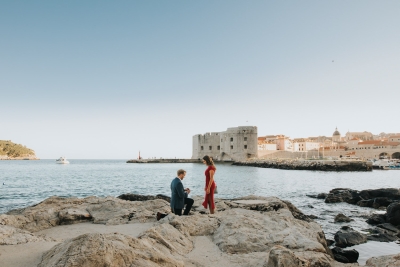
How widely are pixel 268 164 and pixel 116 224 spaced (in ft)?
145

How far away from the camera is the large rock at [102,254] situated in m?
2.38

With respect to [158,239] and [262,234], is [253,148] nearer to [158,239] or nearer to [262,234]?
[262,234]

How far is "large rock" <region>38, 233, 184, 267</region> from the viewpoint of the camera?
2.38m

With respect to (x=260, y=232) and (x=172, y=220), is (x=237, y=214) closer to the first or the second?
(x=260, y=232)

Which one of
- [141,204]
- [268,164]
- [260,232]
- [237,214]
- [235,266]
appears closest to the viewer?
[235,266]

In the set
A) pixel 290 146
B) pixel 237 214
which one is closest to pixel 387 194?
pixel 237 214

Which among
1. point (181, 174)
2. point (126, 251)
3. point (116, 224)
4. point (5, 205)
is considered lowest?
point (5, 205)

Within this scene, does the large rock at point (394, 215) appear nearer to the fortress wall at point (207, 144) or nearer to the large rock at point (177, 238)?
the large rock at point (177, 238)

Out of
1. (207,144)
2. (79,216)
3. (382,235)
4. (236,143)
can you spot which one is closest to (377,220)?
(382,235)

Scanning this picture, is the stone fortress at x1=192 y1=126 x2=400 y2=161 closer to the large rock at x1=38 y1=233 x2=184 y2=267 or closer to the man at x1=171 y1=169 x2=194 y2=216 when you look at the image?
the man at x1=171 y1=169 x2=194 y2=216

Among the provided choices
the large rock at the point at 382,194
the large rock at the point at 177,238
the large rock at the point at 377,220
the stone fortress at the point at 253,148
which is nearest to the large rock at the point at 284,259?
the large rock at the point at 177,238

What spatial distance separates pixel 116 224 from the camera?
526cm

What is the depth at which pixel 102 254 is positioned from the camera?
2.45 metres

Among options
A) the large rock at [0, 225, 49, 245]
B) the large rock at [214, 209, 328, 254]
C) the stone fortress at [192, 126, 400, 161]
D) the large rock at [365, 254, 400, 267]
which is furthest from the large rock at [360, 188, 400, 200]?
the stone fortress at [192, 126, 400, 161]
